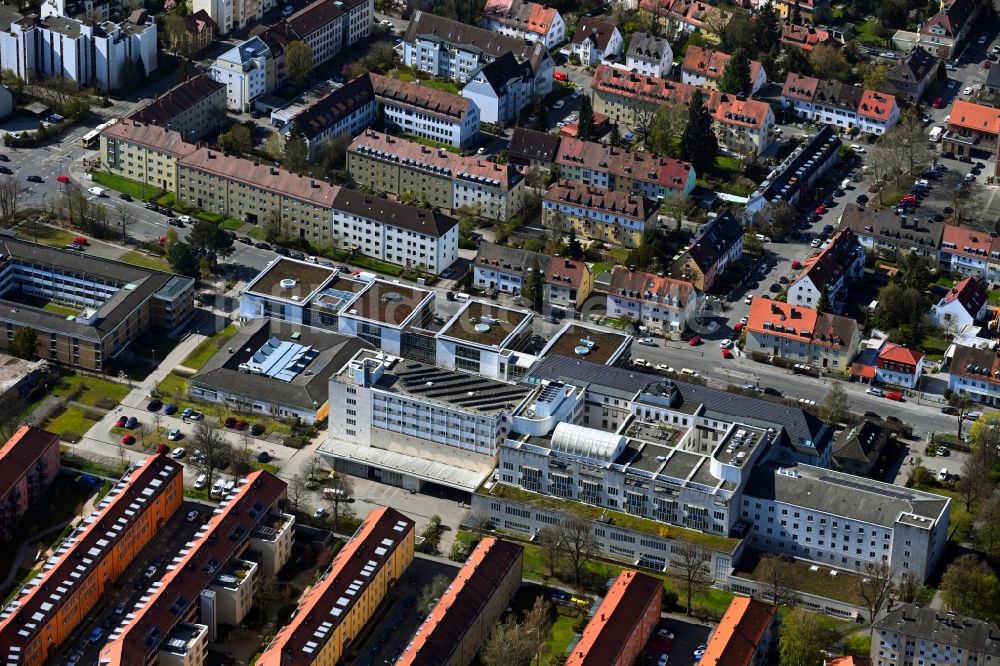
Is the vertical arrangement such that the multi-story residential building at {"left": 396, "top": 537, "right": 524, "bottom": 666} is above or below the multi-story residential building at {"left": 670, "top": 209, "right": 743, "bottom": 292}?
below

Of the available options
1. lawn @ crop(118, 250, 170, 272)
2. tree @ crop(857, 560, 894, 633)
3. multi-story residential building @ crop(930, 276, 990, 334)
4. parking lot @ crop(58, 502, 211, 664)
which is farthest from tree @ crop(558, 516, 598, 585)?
lawn @ crop(118, 250, 170, 272)

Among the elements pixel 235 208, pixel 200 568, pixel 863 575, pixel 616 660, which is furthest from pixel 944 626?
pixel 235 208

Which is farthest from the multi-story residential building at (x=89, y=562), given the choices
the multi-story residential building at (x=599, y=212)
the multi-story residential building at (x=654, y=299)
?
the multi-story residential building at (x=599, y=212)

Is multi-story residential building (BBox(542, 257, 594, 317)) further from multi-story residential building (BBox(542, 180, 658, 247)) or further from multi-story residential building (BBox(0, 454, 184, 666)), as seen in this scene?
multi-story residential building (BBox(0, 454, 184, 666))

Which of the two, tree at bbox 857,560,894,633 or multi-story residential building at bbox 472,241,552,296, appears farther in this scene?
multi-story residential building at bbox 472,241,552,296

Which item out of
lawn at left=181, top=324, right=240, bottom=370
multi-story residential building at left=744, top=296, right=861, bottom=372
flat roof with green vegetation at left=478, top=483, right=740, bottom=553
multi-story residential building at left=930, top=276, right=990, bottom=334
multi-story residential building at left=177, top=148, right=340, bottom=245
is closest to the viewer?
flat roof with green vegetation at left=478, top=483, right=740, bottom=553

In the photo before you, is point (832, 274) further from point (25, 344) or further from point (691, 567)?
point (25, 344)
